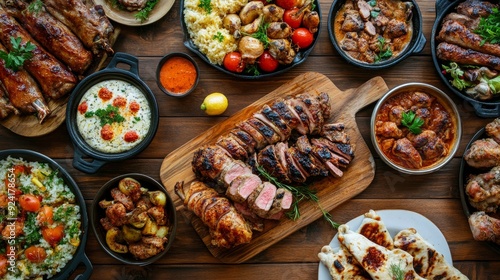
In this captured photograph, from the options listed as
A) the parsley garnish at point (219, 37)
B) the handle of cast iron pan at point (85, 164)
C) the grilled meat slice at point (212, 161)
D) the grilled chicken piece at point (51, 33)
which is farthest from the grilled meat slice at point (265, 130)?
the grilled chicken piece at point (51, 33)

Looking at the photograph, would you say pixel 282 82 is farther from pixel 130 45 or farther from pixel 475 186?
pixel 475 186

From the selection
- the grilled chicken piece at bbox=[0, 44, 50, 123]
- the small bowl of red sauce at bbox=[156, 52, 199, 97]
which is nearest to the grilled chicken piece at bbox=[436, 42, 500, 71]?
the small bowl of red sauce at bbox=[156, 52, 199, 97]

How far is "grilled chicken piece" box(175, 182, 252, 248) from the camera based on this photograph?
151 inches

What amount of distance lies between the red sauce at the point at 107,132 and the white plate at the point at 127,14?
894 mm

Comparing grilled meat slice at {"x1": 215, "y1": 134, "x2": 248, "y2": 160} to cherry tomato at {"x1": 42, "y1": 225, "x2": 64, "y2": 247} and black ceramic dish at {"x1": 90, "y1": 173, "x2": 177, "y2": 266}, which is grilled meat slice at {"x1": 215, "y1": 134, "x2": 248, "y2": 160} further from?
cherry tomato at {"x1": 42, "y1": 225, "x2": 64, "y2": 247}

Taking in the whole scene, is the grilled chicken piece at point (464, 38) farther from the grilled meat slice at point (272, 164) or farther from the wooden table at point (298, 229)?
the grilled meat slice at point (272, 164)

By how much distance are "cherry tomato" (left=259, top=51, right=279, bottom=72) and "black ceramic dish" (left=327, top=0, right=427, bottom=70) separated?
0.53 metres

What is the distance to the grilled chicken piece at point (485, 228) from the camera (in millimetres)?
4121

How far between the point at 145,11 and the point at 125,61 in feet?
1.53

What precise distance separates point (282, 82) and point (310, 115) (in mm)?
484

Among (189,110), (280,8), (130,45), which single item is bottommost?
(189,110)

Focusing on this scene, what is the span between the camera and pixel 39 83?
4.14 m

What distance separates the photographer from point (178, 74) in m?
4.18

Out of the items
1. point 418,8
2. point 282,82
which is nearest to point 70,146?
point 282,82
